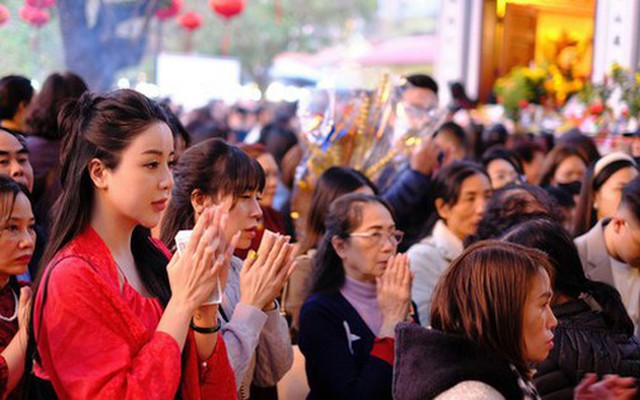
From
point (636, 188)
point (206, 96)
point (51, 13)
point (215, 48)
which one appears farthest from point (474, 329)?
point (215, 48)

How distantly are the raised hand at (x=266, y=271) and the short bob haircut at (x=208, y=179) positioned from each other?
45cm

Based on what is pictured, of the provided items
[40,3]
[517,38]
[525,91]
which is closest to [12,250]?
[525,91]

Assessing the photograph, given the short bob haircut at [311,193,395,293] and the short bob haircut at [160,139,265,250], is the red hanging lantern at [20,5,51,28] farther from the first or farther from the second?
the short bob haircut at [160,139,265,250]

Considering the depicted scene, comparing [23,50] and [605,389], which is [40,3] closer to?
[23,50]

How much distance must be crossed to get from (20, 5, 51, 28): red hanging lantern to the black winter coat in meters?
9.05

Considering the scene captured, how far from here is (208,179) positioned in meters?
2.76

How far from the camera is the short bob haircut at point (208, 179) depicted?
2.75 m

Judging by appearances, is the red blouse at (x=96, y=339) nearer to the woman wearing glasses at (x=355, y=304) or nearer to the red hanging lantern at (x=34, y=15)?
the woman wearing glasses at (x=355, y=304)

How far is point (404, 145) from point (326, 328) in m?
2.38

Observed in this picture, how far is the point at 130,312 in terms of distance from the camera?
6.08 ft

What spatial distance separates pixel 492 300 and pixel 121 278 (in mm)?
831

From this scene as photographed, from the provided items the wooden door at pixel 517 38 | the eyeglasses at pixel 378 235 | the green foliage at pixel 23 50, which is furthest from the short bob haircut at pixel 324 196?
the wooden door at pixel 517 38

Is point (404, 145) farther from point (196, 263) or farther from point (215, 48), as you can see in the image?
point (215, 48)

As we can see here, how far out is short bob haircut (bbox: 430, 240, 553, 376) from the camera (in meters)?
2.10
